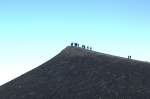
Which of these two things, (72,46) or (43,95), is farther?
(72,46)

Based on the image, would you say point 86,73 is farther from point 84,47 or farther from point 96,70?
point 84,47

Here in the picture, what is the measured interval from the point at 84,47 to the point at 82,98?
32.6m

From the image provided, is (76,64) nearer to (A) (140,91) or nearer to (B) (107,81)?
(B) (107,81)

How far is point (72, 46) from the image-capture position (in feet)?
413

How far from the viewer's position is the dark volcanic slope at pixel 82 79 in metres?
96.4

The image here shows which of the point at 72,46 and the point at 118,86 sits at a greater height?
the point at 72,46

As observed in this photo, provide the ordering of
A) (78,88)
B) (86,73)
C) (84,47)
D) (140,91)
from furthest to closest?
(84,47) < (86,73) < (78,88) < (140,91)

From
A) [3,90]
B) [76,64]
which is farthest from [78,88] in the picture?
[3,90]

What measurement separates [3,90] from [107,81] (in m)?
30.0

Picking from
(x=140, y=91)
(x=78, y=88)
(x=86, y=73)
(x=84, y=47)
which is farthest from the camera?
(x=84, y=47)

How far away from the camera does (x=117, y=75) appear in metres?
104

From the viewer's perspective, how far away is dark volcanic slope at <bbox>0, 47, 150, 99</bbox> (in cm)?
9638

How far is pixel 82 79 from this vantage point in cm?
10656

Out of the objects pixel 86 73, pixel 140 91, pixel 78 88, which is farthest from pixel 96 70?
pixel 140 91
